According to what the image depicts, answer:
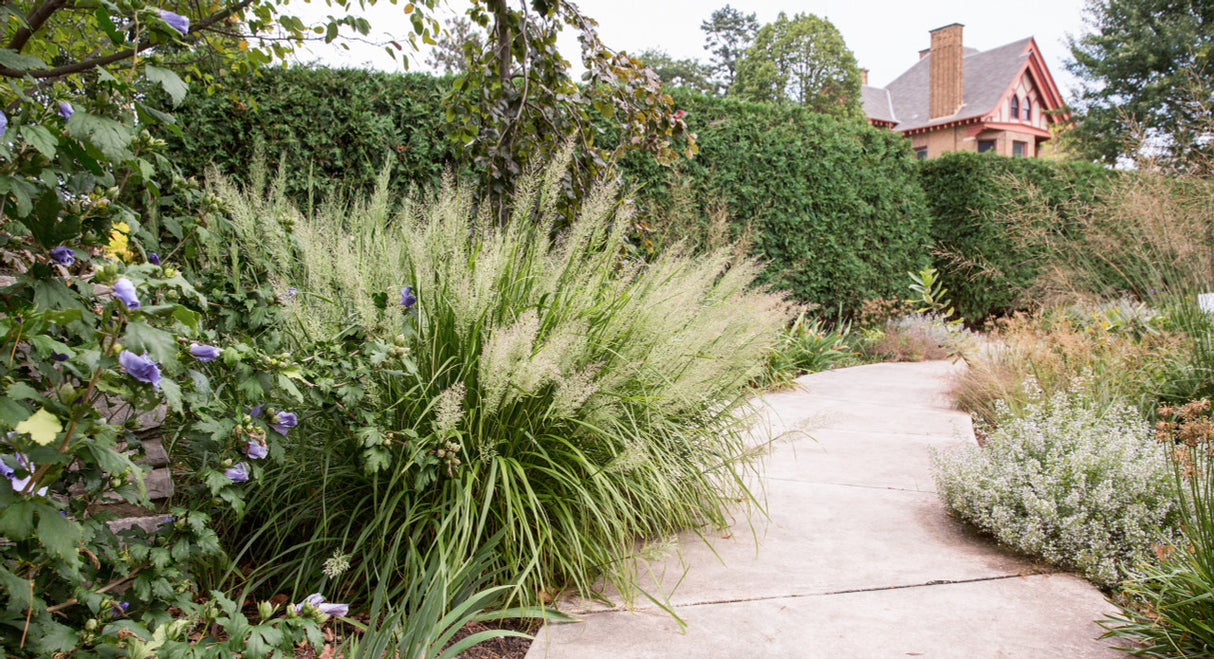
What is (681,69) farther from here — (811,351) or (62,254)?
(62,254)

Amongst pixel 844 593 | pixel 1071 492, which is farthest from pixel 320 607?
pixel 1071 492

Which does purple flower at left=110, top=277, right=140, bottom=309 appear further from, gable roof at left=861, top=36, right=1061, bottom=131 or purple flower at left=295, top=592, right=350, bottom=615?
gable roof at left=861, top=36, right=1061, bottom=131

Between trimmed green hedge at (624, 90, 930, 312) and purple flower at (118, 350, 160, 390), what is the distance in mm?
5253

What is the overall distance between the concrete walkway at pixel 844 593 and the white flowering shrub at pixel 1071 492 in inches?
3.6

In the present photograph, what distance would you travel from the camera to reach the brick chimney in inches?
864

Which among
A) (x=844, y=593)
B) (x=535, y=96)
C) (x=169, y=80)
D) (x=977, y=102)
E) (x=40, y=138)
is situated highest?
(x=977, y=102)

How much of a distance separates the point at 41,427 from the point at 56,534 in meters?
0.17

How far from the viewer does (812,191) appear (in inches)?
298

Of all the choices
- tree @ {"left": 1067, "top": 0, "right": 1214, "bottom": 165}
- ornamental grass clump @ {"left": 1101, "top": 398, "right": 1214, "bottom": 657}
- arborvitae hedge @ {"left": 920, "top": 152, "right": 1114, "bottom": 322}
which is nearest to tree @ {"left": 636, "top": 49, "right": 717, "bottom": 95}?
tree @ {"left": 1067, "top": 0, "right": 1214, "bottom": 165}

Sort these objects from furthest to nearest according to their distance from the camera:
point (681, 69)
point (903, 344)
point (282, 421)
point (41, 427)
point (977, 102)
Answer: point (681, 69) → point (977, 102) → point (903, 344) → point (282, 421) → point (41, 427)

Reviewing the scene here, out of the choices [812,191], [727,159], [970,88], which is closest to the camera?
[727,159]

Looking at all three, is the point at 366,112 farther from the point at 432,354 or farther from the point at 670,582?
the point at 670,582

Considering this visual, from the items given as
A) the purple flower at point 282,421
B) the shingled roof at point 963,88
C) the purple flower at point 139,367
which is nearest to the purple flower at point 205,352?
the purple flower at point 139,367

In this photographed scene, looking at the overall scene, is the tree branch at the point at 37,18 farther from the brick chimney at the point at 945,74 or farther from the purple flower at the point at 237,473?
the brick chimney at the point at 945,74
